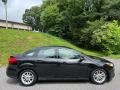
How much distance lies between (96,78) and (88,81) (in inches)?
20.6

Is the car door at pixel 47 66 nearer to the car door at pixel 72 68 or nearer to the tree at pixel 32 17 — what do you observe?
the car door at pixel 72 68

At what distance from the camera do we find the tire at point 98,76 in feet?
34.0

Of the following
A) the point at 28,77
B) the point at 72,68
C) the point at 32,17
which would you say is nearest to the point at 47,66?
the point at 28,77

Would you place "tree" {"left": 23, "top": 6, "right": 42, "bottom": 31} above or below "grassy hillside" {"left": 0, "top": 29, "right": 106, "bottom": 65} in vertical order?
above

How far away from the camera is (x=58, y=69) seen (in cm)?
1037

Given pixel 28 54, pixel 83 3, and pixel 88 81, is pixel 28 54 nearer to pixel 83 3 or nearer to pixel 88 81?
pixel 88 81

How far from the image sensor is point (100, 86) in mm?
9969

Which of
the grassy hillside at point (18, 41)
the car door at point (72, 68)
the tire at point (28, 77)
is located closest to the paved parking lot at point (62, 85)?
the tire at point (28, 77)

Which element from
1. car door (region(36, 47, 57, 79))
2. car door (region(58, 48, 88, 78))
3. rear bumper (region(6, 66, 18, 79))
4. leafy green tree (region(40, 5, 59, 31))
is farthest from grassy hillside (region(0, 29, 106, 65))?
leafy green tree (region(40, 5, 59, 31))

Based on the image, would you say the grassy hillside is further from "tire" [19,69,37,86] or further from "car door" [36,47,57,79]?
"car door" [36,47,57,79]

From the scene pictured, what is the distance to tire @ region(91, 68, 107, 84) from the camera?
34.0ft

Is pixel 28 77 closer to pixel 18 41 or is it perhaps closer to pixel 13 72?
pixel 13 72

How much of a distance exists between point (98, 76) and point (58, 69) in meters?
1.58

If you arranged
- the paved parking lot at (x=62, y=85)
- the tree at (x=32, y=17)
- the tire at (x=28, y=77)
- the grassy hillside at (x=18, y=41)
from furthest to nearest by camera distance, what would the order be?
the tree at (x=32, y=17) < the grassy hillside at (x=18, y=41) < the tire at (x=28, y=77) < the paved parking lot at (x=62, y=85)
